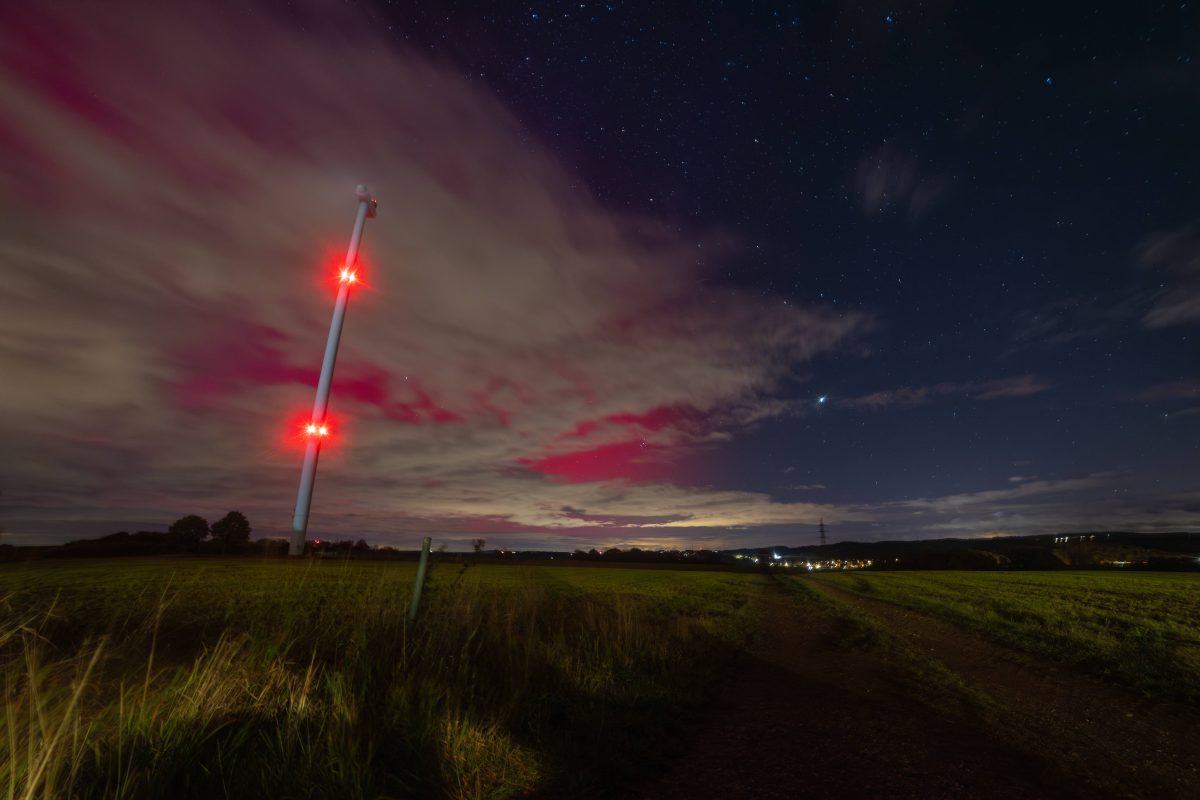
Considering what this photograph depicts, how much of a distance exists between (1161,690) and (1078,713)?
10.6ft

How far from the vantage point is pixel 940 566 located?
113875 millimetres

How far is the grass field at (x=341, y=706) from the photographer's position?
401 cm

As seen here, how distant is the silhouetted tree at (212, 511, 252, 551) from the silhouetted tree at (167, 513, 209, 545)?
3507 mm

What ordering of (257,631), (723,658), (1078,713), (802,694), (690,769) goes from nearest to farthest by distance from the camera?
1. (690,769)
2. (257,631)
3. (1078,713)
4. (802,694)
5. (723,658)

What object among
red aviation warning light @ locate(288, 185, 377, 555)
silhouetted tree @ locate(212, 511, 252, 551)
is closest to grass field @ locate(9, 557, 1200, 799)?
red aviation warning light @ locate(288, 185, 377, 555)

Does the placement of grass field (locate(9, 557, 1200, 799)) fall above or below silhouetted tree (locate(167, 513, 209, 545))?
below

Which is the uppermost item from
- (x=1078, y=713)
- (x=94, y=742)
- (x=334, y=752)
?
(x=94, y=742)

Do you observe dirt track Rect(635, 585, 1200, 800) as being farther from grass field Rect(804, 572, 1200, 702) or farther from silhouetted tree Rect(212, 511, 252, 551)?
silhouetted tree Rect(212, 511, 252, 551)

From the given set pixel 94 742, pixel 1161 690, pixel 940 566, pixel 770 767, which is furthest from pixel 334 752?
pixel 940 566

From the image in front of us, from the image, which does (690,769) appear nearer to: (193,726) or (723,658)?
(193,726)

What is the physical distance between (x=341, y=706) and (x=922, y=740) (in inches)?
282

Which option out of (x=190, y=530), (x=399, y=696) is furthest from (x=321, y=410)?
(x=190, y=530)

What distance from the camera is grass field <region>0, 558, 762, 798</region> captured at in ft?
13.1

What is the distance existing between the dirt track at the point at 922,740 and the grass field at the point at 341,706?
0.98m
